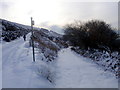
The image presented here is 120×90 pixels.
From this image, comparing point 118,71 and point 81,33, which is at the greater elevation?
point 81,33

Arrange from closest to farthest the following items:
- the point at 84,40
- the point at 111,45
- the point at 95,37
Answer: the point at 111,45 → the point at 95,37 → the point at 84,40

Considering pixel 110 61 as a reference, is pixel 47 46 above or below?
above

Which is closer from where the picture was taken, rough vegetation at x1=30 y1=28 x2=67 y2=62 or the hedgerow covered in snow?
the hedgerow covered in snow

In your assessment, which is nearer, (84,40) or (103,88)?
(103,88)

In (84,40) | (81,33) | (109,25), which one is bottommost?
(84,40)

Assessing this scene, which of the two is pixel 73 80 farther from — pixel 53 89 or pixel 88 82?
pixel 53 89

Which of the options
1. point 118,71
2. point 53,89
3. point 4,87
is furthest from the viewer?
point 118,71

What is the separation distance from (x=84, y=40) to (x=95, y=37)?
9.50ft

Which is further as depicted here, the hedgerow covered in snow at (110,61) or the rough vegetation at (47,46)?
the rough vegetation at (47,46)

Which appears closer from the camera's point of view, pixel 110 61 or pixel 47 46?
pixel 110 61

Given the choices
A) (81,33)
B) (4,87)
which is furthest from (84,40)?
(4,87)

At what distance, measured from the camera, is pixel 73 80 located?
26.0 ft

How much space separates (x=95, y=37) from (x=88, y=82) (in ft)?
44.7

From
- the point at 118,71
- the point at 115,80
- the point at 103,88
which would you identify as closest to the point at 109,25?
the point at 118,71
